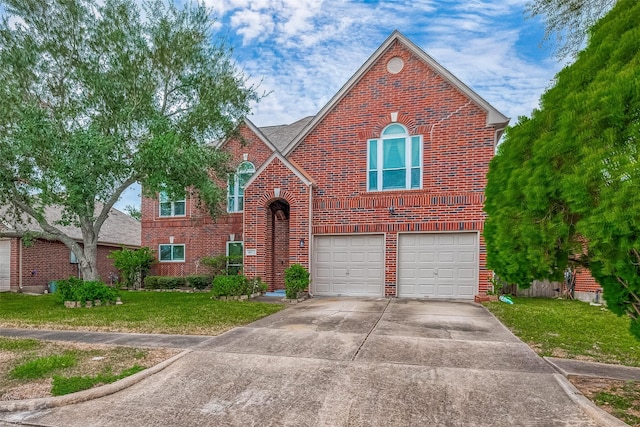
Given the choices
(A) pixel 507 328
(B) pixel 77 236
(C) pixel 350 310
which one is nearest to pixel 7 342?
(C) pixel 350 310

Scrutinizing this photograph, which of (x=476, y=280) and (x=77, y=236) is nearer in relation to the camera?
(x=476, y=280)

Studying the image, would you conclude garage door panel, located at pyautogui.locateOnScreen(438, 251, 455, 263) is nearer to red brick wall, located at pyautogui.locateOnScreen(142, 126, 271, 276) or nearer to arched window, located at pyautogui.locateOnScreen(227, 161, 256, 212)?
red brick wall, located at pyautogui.locateOnScreen(142, 126, 271, 276)

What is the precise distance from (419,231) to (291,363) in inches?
339

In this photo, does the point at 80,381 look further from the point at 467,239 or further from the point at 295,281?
the point at 467,239

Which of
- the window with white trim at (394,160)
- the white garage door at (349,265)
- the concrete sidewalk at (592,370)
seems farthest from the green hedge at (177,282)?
the concrete sidewalk at (592,370)

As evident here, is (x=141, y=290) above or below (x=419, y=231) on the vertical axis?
below

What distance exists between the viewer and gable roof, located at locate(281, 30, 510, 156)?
12484mm

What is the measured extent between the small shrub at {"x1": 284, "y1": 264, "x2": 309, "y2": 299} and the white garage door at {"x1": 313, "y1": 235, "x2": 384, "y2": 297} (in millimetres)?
1521

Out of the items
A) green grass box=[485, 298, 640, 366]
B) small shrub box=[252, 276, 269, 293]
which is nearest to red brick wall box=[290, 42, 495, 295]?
green grass box=[485, 298, 640, 366]

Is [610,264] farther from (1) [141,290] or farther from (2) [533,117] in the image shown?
(1) [141,290]

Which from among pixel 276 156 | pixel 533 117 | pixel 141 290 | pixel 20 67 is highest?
pixel 20 67

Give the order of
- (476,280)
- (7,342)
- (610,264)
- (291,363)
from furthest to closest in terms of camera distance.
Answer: (476,280), (7,342), (291,363), (610,264)

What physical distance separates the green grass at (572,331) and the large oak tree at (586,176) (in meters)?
2.37

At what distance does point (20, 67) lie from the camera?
1105 cm
